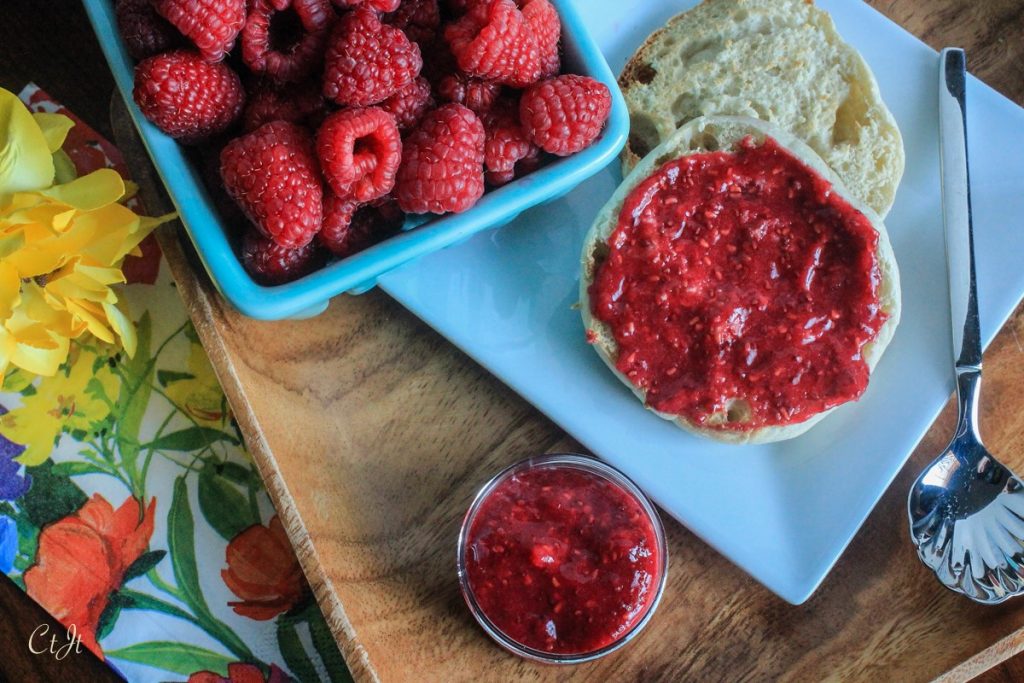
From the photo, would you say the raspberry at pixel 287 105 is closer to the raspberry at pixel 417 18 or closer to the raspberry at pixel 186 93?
the raspberry at pixel 186 93

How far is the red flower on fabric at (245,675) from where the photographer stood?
220 centimetres

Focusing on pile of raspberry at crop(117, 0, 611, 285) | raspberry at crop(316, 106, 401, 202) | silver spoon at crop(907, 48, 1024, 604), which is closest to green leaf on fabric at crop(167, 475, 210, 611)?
pile of raspberry at crop(117, 0, 611, 285)

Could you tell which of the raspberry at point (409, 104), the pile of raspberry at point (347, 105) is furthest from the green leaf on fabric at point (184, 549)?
the raspberry at point (409, 104)

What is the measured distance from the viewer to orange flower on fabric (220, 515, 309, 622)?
7.26ft

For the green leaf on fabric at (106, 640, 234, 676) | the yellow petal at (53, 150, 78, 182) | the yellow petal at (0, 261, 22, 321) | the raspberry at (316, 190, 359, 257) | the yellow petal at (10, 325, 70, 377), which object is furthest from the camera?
the green leaf on fabric at (106, 640, 234, 676)

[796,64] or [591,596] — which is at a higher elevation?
→ [796,64]

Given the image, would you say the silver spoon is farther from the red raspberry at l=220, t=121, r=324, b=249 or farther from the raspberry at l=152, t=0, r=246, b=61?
the raspberry at l=152, t=0, r=246, b=61

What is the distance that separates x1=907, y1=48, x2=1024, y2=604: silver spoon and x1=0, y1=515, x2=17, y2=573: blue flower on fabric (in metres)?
2.13

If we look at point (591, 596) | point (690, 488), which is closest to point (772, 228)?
point (690, 488)

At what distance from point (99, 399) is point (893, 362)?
1928 mm

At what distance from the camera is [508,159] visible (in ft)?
5.66

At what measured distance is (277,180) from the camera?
5.18ft

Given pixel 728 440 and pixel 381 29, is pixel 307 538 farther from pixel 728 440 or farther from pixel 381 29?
pixel 381 29

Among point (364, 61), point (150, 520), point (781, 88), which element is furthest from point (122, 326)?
point (781, 88)
